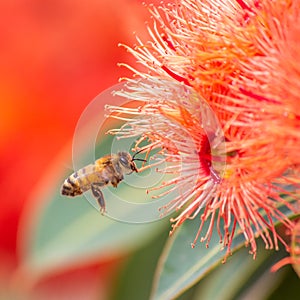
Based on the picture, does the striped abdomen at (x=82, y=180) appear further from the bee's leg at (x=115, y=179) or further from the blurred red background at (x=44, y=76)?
the blurred red background at (x=44, y=76)

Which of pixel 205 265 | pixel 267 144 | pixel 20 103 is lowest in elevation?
pixel 205 265

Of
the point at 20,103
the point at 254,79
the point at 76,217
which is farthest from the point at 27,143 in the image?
the point at 254,79

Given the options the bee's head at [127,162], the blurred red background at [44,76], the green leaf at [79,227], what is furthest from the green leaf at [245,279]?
the blurred red background at [44,76]

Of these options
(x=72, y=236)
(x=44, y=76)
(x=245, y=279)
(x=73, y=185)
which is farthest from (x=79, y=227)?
(x=44, y=76)

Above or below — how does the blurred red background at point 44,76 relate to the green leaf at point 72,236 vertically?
above

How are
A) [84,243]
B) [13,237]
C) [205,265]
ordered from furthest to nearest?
[13,237] → [84,243] → [205,265]

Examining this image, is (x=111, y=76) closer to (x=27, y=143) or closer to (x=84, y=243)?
(x=27, y=143)
